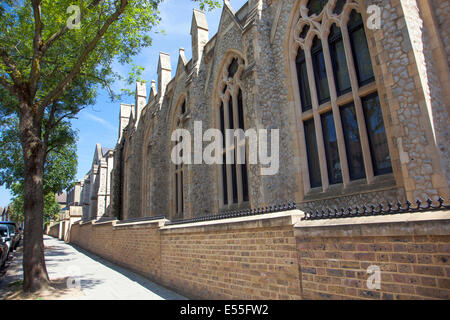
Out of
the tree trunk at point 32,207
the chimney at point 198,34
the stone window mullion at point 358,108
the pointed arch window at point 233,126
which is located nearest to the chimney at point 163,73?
the chimney at point 198,34

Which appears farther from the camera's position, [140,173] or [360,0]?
[140,173]

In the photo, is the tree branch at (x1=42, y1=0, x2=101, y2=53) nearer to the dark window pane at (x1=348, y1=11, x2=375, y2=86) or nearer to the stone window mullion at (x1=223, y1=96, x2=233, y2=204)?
the stone window mullion at (x1=223, y1=96, x2=233, y2=204)

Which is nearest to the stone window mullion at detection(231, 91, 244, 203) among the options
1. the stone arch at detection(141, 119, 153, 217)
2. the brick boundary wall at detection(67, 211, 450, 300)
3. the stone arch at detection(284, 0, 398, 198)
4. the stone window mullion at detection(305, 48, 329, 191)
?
the stone arch at detection(284, 0, 398, 198)

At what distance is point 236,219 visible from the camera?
19.1 ft

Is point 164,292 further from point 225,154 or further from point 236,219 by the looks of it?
point 225,154

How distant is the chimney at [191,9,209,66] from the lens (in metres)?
14.8

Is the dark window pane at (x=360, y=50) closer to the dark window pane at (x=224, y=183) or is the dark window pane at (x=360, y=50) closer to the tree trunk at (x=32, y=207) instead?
the dark window pane at (x=224, y=183)

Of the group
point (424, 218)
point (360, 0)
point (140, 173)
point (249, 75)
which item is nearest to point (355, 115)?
point (360, 0)

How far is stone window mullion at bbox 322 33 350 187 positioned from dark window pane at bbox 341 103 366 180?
15cm

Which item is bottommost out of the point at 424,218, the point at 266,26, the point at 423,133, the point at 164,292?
the point at 164,292

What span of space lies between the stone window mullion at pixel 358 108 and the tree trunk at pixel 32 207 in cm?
883

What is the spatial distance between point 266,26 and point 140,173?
16.5 meters

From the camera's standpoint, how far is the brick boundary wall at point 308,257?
2.88 metres

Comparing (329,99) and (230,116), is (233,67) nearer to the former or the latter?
(230,116)
